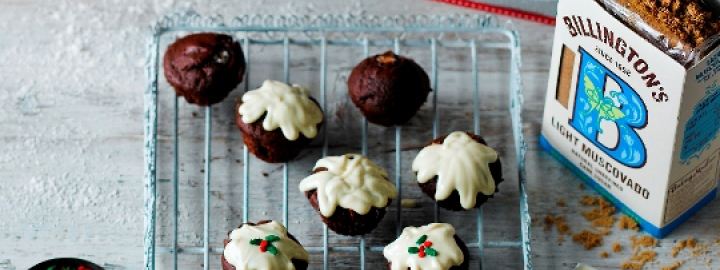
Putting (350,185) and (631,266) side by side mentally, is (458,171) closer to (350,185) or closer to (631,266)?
(350,185)

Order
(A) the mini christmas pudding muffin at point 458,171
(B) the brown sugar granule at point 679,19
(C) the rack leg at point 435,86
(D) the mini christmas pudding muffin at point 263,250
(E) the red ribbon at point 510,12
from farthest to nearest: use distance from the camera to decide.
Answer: (E) the red ribbon at point 510,12, (C) the rack leg at point 435,86, (A) the mini christmas pudding muffin at point 458,171, (D) the mini christmas pudding muffin at point 263,250, (B) the brown sugar granule at point 679,19

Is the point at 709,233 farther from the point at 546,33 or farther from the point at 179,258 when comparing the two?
the point at 179,258

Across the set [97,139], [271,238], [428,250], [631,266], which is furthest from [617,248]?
[97,139]

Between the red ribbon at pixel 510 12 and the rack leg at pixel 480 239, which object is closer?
the rack leg at pixel 480 239

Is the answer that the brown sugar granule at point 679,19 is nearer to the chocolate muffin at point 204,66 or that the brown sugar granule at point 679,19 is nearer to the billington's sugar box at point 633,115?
the billington's sugar box at point 633,115

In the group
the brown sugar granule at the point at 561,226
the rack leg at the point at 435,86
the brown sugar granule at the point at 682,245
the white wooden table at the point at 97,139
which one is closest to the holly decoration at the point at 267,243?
the white wooden table at the point at 97,139

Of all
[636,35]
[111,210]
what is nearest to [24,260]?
[111,210]
